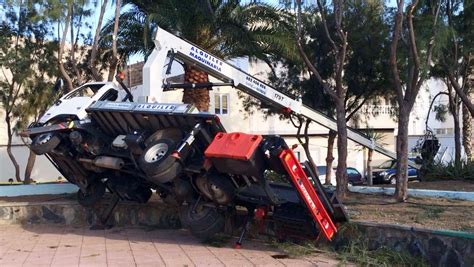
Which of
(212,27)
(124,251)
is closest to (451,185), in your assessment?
(212,27)

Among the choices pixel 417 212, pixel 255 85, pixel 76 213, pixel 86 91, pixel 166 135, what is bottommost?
pixel 76 213

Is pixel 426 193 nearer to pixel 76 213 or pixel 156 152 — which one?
pixel 156 152

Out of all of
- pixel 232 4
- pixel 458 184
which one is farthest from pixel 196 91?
pixel 458 184

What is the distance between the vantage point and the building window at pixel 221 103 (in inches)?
1281

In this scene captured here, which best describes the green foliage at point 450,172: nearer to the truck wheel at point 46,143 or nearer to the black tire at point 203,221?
the black tire at point 203,221

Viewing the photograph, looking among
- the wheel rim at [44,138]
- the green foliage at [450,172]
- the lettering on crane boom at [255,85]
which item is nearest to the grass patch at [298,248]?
the wheel rim at [44,138]

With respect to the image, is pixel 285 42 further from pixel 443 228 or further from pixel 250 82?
pixel 443 228

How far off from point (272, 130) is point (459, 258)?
27.1m

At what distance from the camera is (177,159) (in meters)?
9.43

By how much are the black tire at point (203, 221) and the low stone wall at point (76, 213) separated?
7.47 ft

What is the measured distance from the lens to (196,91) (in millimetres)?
15656

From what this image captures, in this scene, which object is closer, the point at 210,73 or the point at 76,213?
the point at 76,213

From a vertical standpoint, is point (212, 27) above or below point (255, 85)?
above

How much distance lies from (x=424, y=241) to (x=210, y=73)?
22.1ft
